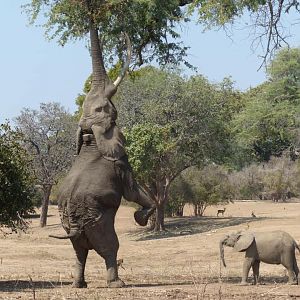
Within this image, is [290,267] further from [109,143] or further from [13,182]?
[13,182]

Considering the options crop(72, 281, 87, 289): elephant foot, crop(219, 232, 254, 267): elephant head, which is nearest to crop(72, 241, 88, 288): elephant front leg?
crop(72, 281, 87, 289): elephant foot

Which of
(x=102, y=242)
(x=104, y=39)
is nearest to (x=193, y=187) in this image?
(x=104, y=39)

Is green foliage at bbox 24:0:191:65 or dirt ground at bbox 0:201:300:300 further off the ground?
green foliage at bbox 24:0:191:65

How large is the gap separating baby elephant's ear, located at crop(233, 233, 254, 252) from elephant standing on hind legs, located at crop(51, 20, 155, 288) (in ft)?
5.92

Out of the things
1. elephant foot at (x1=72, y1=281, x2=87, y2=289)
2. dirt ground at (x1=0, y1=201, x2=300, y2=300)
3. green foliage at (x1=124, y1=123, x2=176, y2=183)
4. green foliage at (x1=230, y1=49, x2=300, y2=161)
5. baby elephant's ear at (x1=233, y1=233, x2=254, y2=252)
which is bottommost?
dirt ground at (x1=0, y1=201, x2=300, y2=300)

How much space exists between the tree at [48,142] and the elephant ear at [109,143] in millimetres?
29903

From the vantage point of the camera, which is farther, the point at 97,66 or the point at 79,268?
the point at 97,66

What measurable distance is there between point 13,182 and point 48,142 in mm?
30146

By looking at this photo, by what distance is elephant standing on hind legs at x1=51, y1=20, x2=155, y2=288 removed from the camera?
12273 millimetres

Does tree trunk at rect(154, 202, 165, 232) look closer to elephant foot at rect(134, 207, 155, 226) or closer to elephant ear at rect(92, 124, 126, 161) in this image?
elephant foot at rect(134, 207, 155, 226)

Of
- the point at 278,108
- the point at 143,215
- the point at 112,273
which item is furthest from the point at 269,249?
the point at 278,108

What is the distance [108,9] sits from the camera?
14.3 meters

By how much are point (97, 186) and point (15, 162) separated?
275 centimetres

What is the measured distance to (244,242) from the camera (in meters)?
13.6
